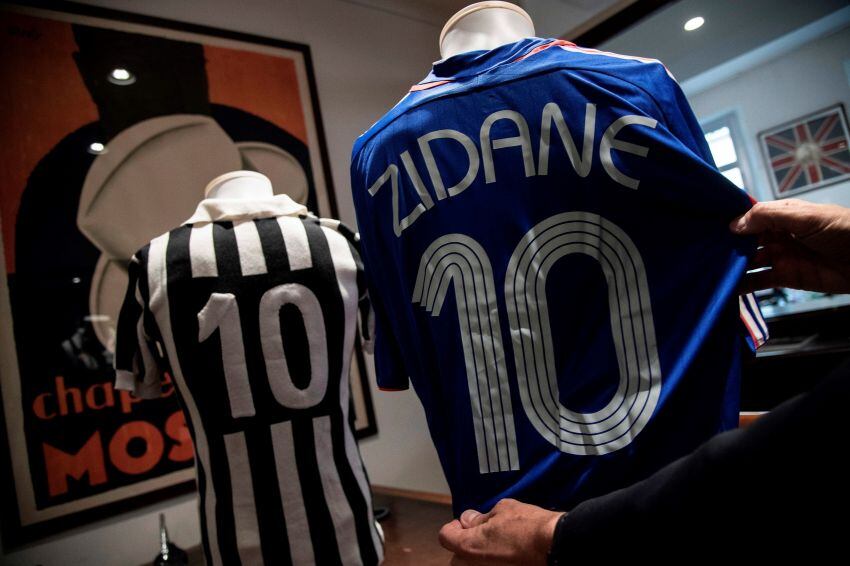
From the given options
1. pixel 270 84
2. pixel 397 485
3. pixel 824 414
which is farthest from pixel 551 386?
pixel 270 84

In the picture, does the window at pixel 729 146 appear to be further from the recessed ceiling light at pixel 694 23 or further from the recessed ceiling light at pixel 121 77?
the recessed ceiling light at pixel 121 77

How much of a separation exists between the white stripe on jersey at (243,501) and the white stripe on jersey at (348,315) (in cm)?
23

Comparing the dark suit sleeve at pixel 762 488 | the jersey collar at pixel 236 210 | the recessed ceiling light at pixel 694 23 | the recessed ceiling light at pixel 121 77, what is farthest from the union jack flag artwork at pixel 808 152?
the recessed ceiling light at pixel 121 77

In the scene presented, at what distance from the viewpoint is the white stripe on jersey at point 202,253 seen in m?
1.21

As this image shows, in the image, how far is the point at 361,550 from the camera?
1.24 meters

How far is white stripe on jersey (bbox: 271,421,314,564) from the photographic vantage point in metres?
1.18

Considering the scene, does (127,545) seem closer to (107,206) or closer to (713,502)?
(107,206)

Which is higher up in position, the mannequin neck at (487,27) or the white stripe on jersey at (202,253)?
the mannequin neck at (487,27)

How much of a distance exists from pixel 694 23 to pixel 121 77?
7.91 feet

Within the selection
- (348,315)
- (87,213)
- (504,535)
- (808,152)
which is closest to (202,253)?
(348,315)

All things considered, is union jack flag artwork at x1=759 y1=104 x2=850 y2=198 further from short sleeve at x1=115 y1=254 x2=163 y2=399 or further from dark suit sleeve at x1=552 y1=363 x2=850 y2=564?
short sleeve at x1=115 y1=254 x2=163 y2=399

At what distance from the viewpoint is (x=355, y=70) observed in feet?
9.41

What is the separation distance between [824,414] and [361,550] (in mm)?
1101

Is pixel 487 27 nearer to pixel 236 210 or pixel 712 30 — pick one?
pixel 236 210
